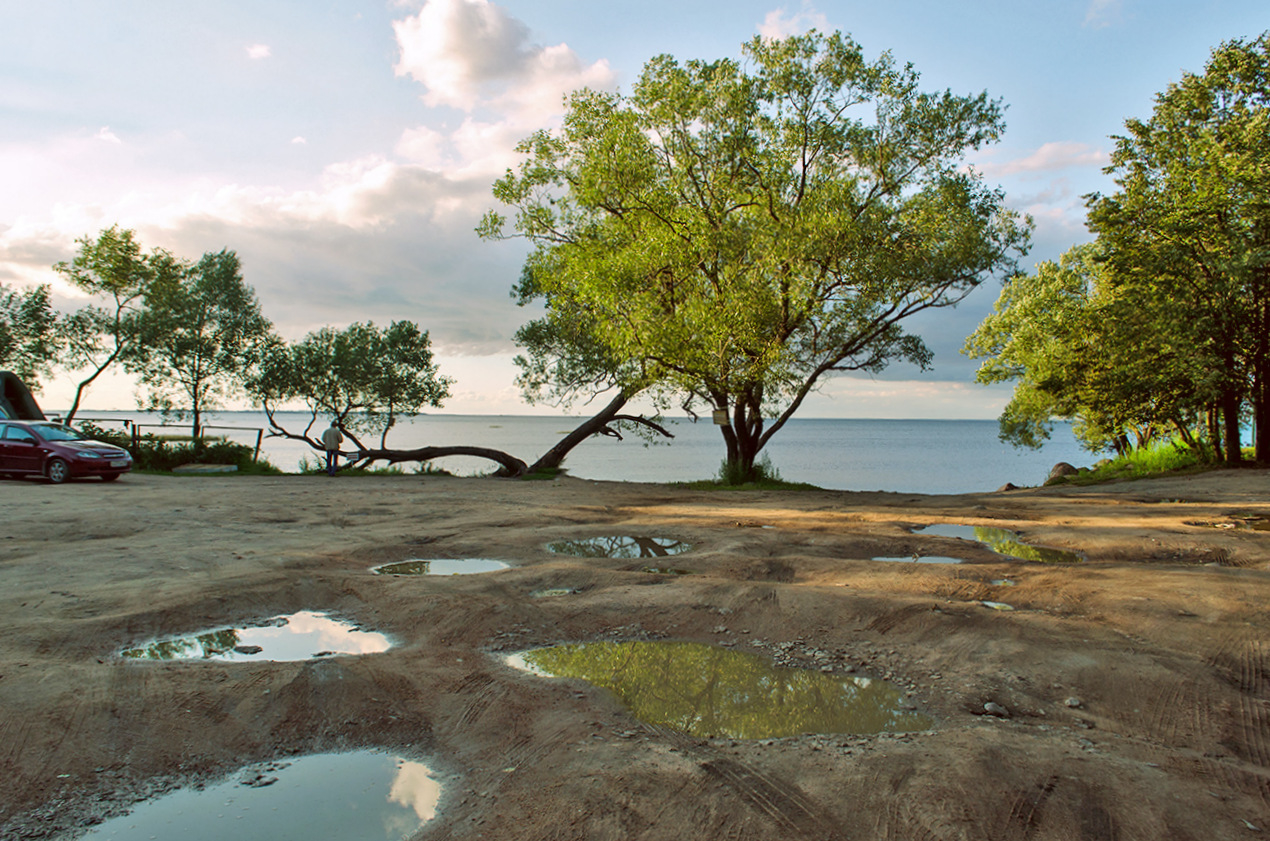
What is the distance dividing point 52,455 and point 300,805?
19739mm

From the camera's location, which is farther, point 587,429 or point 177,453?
point 587,429

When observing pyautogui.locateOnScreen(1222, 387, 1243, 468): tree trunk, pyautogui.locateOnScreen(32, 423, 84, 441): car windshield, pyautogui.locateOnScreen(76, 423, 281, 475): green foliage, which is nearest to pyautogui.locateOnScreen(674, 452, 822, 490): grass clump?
pyautogui.locateOnScreen(1222, 387, 1243, 468): tree trunk

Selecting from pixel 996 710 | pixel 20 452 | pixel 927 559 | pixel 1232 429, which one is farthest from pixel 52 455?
pixel 1232 429

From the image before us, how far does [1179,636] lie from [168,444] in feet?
87.0

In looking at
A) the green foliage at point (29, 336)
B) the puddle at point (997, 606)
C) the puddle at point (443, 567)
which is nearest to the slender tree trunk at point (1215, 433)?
the puddle at point (997, 606)

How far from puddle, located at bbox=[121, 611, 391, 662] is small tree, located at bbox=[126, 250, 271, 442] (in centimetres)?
2639

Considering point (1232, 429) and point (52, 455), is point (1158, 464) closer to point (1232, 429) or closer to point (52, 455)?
point (1232, 429)

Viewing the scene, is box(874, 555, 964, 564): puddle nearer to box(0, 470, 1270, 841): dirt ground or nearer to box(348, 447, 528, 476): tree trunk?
box(0, 470, 1270, 841): dirt ground

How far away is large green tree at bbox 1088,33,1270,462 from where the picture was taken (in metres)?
18.2

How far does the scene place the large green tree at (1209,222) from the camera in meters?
18.2

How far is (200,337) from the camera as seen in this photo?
2895 cm

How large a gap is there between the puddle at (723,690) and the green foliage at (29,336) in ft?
106

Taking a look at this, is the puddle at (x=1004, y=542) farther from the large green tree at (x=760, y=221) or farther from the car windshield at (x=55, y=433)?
the car windshield at (x=55, y=433)

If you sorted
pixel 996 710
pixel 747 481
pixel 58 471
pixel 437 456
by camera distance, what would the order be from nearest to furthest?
1. pixel 996 710
2. pixel 58 471
3. pixel 747 481
4. pixel 437 456
